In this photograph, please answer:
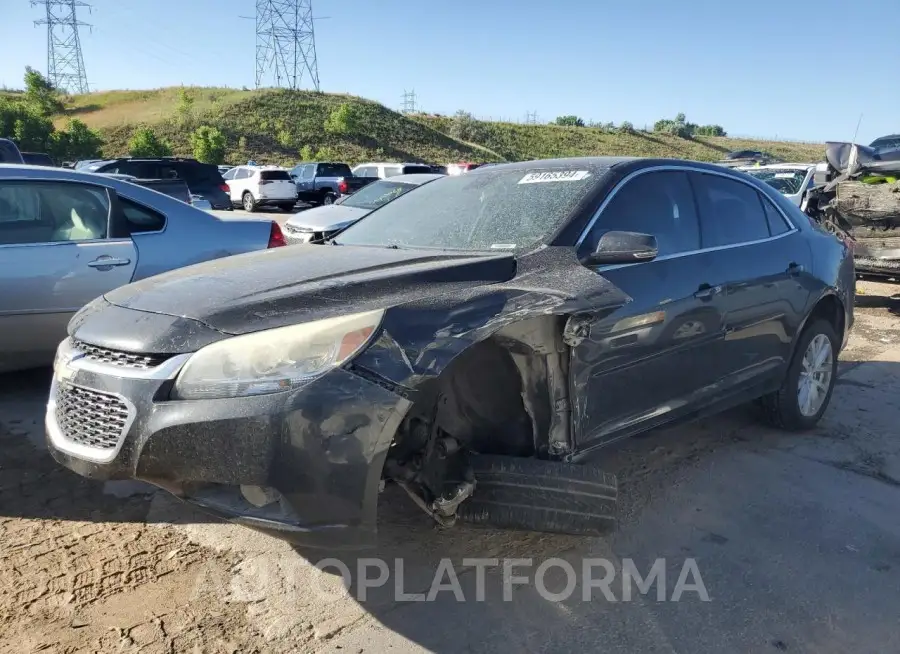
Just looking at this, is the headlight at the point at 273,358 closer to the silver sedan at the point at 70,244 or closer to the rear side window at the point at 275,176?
the silver sedan at the point at 70,244

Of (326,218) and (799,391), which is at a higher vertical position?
(326,218)

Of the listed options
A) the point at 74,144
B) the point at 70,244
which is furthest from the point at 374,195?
the point at 74,144

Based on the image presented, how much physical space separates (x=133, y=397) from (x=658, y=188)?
2.71 metres

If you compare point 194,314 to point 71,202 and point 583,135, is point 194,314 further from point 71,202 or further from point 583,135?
point 583,135

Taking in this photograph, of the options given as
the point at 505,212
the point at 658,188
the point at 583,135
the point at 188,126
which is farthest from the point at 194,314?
the point at 583,135

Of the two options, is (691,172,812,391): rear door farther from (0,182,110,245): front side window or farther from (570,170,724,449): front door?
(0,182,110,245): front side window

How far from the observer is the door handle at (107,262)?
4.65 m

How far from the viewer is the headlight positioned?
223 cm

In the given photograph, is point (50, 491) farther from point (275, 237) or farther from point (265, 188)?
point (265, 188)

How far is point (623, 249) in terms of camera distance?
9.70 ft

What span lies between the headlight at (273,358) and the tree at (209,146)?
4569cm

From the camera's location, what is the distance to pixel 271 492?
89.7 inches

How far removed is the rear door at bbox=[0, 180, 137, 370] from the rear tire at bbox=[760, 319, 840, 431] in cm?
441

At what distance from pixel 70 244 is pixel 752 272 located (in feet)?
14.2
